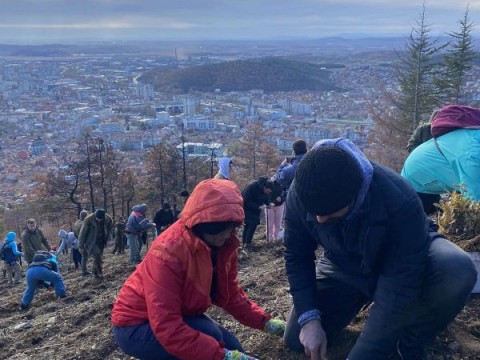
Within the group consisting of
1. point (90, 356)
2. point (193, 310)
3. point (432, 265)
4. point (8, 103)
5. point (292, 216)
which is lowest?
point (8, 103)

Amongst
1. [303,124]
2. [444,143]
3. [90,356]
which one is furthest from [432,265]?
[303,124]

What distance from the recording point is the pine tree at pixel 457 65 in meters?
24.2

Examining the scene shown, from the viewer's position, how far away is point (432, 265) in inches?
106

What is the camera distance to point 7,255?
1091 cm

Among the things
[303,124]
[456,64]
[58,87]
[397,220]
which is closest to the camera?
[397,220]

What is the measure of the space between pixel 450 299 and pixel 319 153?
113 cm

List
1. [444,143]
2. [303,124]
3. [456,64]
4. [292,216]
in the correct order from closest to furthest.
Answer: [292,216], [444,143], [456,64], [303,124]

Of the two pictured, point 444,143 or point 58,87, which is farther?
point 58,87

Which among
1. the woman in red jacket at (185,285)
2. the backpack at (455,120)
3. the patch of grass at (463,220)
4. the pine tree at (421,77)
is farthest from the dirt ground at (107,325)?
the pine tree at (421,77)

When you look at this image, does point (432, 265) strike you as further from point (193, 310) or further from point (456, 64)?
point (456, 64)

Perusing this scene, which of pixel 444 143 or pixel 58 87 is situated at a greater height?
pixel 444 143

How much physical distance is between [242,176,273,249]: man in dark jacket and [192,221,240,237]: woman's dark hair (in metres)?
6.07

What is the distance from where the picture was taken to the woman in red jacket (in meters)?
2.73

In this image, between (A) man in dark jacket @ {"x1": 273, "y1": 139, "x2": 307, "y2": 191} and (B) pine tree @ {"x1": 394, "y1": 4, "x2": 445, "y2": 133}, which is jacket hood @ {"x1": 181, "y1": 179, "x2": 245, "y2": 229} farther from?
(B) pine tree @ {"x1": 394, "y1": 4, "x2": 445, "y2": 133}
